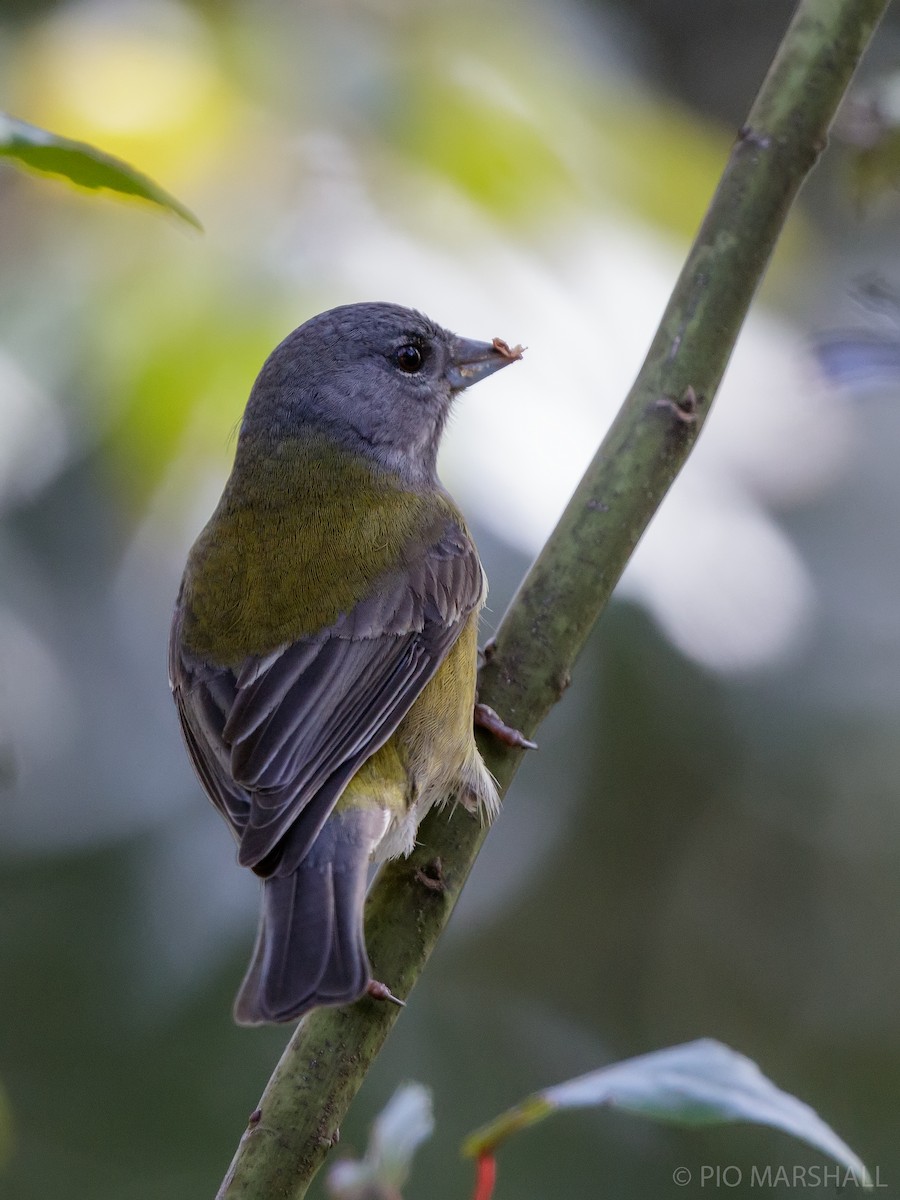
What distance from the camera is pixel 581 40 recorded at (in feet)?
11.3

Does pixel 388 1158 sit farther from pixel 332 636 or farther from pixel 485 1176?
pixel 332 636

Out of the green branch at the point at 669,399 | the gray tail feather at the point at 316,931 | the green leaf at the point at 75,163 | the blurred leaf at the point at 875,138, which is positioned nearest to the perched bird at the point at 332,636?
the gray tail feather at the point at 316,931

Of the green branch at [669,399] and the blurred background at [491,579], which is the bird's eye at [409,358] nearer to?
the blurred background at [491,579]

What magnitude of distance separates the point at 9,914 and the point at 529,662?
3424 mm

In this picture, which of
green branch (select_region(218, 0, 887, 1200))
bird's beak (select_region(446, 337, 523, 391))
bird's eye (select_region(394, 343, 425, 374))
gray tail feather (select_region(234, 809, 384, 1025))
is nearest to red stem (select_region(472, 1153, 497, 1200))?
gray tail feather (select_region(234, 809, 384, 1025))

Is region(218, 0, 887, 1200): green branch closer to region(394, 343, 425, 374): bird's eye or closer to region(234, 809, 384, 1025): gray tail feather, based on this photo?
region(234, 809, 384, 1025): gray tail feather

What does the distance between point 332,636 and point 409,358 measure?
0.89m

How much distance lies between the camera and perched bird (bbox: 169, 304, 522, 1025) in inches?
88.4

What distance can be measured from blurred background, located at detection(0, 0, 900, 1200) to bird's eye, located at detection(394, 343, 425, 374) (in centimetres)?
37

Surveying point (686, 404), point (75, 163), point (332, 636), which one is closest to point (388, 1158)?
point (75, 163)

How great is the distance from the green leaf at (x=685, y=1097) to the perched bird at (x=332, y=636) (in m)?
0.65

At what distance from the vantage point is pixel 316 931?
2033 mm

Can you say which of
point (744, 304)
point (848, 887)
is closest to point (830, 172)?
point (848, 887)

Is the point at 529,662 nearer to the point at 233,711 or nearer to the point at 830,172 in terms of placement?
the point at 233,711
